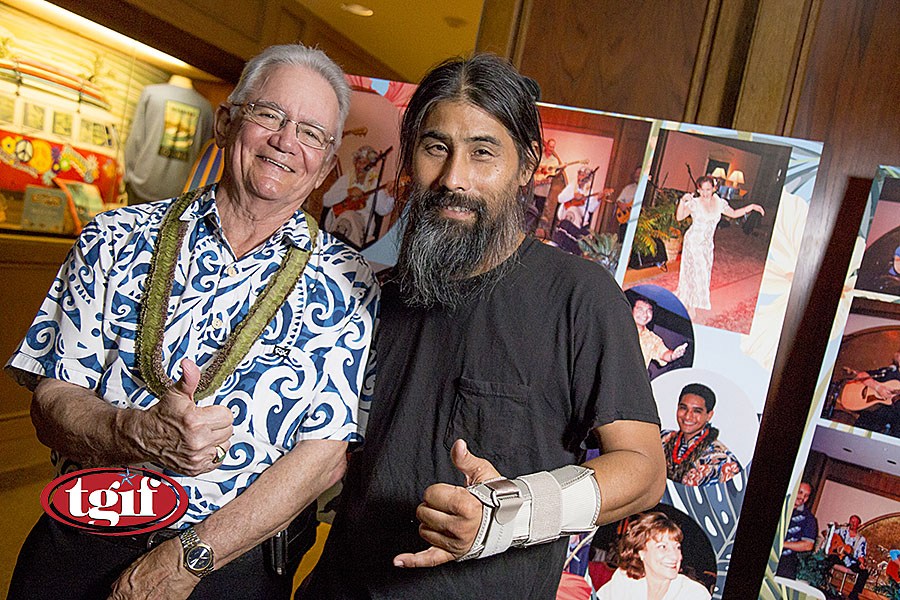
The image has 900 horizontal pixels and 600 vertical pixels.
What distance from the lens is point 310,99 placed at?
1354 millimetres

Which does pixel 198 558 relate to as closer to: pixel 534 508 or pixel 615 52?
pixel 534 508

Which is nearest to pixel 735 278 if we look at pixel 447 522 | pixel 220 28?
pixel 447 522

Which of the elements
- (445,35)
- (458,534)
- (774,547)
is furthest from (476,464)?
(445,35)

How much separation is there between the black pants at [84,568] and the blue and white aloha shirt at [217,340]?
0.36ft

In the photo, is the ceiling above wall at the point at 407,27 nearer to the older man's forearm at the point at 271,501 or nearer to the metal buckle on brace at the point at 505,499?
the older man's forearm at the point at 271,501

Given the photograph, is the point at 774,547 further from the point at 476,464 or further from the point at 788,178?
the point at 476,464

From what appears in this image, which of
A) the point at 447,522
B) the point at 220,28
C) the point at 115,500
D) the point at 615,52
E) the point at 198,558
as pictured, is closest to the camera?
the point at 447,522

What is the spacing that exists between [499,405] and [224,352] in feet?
1.55

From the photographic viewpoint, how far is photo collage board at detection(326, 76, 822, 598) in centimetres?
161

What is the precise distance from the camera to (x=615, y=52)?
6.77 feet

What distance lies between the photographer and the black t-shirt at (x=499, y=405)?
116cm

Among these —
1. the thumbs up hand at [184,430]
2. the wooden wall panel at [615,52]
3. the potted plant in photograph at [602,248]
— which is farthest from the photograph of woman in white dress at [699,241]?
the thumbs up hand at [184,430]

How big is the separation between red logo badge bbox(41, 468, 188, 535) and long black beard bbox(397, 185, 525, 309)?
0.52m

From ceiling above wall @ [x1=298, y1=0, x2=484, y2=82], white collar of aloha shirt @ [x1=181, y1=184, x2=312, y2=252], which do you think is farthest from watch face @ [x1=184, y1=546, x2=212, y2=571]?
ceiling above wall @ [x1=298, y1=0, x2=484, y2=82]
